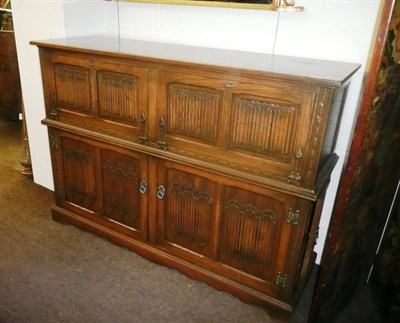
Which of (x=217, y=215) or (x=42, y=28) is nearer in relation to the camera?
(x=217, y=215)

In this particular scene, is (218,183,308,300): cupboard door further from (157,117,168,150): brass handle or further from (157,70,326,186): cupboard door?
(157,117,168,150): brass handle

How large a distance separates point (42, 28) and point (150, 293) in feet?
6.23

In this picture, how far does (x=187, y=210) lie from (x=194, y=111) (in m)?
0.56

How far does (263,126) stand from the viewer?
1.53 metres

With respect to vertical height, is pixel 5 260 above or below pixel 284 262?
below

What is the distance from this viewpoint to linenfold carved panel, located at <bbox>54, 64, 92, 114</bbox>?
196cm

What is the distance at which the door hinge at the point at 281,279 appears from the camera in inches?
67.9

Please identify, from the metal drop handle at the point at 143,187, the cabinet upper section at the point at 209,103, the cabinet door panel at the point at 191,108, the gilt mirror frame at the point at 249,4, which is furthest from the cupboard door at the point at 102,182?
the gilt mirror frame at the point at 249,4

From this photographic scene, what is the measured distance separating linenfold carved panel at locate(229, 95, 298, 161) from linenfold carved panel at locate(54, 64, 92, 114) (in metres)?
0.91

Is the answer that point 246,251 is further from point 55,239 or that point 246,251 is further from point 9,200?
point 9,200

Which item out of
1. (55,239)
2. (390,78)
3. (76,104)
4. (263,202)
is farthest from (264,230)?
(55,239)

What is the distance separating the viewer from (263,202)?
5.40ft

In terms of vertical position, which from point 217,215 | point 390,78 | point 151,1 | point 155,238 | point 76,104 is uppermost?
point 151,1

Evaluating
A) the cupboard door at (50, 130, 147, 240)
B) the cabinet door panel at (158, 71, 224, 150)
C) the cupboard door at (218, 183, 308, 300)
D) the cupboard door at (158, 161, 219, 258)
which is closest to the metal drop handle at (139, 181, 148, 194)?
the cupboard door at (50, 130, 147, 240)
